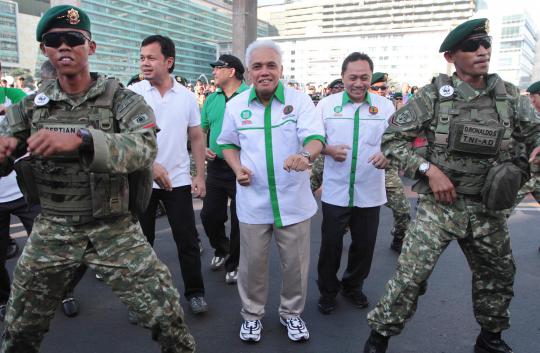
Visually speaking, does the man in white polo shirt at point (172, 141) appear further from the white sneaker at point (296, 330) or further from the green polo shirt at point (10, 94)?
the green polo shirt at point (10, 94)

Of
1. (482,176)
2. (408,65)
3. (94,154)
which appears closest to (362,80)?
(482,176)

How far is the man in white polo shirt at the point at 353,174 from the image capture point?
10.3 feet

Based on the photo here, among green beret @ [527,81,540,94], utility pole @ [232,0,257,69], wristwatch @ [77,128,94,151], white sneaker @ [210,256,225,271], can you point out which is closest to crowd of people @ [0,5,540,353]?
wristwatch @ [77,128,94,151]

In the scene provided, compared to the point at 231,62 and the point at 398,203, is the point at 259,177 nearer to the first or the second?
the point at 231,62

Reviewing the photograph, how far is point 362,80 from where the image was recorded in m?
3.12

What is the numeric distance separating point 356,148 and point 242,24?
6.42m

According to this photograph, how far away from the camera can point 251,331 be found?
280 centimetres

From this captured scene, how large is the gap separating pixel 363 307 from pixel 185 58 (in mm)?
134097

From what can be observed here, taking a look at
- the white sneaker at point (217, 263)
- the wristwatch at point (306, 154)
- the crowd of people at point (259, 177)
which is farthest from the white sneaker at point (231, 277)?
the wristwatch at point (306, 154)

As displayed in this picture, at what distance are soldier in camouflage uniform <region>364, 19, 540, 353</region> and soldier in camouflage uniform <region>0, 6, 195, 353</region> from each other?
1.35m

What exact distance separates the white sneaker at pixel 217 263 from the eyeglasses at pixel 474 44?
288 centimetres

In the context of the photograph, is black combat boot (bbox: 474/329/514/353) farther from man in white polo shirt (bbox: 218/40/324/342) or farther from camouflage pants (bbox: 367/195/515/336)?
man in white polo shirt (bbox: 218/40/324/342)

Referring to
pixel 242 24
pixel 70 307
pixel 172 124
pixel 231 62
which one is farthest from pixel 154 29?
pixel 70 307

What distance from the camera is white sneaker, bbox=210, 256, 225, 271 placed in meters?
4.11
